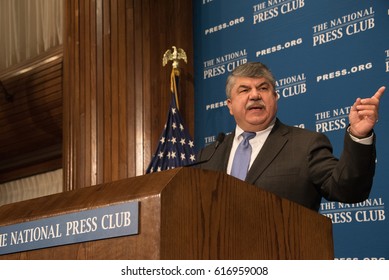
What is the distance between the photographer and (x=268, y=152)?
304 cm

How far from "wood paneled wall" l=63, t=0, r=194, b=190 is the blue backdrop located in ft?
0.69

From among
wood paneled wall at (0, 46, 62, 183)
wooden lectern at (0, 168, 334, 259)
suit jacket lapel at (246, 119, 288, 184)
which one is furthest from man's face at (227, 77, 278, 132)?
wood paneled wall at (0, 46, 62, 183)

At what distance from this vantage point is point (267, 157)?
3.01 metres

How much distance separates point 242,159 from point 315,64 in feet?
6.30

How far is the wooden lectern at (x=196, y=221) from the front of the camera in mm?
1964

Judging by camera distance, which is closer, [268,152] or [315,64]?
[268,152]

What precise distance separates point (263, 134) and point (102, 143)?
8.57 ft

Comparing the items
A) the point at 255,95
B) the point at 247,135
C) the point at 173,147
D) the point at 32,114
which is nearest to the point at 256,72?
the point at 255,95

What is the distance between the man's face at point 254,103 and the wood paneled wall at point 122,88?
221cm

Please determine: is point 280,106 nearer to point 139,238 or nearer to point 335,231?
point 335,231

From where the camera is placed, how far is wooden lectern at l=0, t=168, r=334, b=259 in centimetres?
196

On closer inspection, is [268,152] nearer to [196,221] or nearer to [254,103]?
[254,103]

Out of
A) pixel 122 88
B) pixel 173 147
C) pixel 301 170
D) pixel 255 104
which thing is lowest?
pixel 301 170
